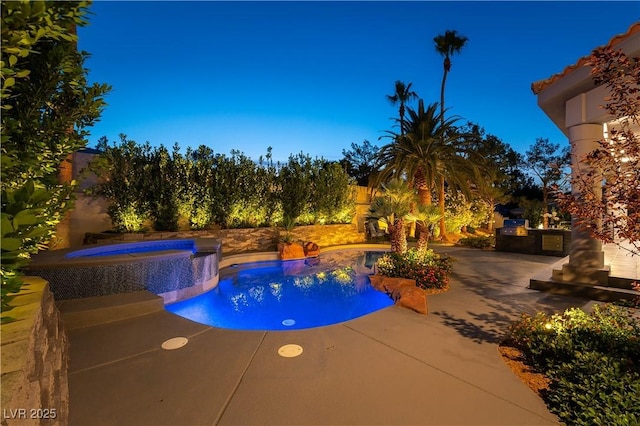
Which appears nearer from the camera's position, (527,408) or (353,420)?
(353,420)

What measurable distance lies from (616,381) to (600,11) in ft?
40.7

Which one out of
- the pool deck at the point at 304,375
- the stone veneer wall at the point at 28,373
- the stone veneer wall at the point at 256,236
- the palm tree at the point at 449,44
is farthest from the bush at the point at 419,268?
the palm tree at the point at 449,44

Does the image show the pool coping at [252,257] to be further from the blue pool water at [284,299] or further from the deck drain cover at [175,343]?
the deck drain cover at [175,343]

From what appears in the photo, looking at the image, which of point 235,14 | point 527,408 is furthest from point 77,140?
point 235,14

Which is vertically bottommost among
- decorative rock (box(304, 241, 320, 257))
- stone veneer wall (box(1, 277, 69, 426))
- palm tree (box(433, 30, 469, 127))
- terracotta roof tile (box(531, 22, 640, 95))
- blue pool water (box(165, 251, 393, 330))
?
blue pool water (box(165, 251, 393, 330))

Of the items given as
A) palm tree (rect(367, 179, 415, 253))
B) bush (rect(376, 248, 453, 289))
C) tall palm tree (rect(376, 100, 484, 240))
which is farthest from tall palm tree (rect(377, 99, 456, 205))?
bush (rect(376, 248, 453, 289))

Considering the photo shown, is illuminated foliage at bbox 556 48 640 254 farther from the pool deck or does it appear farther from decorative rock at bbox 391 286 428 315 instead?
decorative rock at bbox 391 286 428 315

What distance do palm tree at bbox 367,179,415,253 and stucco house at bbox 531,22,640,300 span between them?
337cm

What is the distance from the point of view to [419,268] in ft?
22.1

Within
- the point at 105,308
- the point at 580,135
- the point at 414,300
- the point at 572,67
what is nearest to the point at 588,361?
the point at 414,300

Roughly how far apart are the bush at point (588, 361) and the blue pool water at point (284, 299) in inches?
120

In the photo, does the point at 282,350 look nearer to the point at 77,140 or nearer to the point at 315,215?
the point at 77,140

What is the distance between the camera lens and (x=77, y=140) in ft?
9.02

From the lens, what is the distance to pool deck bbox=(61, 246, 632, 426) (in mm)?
2408
